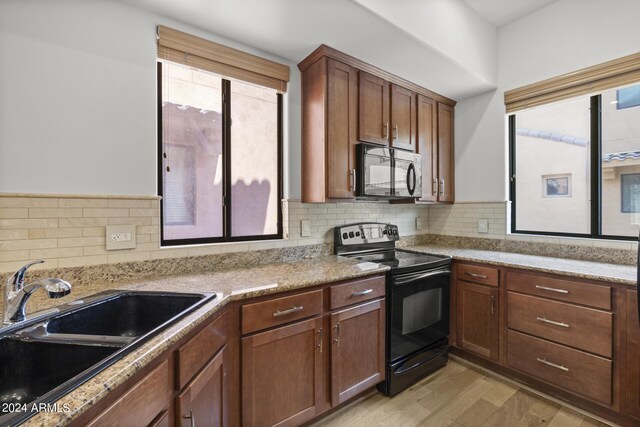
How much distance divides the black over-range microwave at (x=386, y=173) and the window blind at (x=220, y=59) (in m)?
0.79

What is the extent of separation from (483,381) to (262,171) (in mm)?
2264

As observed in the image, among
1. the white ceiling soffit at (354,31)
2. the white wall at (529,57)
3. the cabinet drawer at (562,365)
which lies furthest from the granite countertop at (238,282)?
the white ceiling soffit at (354,31)

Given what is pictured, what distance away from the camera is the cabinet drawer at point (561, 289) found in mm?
1729

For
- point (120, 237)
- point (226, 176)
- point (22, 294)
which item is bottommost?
point (22, 294)

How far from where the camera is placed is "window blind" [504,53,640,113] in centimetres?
204

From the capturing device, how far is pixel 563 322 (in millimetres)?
1873

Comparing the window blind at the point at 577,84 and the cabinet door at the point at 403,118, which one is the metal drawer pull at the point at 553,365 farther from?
the window blind at the point at 577,84

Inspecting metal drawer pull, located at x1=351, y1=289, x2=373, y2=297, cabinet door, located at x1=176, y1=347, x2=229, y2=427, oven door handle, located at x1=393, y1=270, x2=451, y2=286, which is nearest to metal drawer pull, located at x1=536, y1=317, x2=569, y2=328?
oven door handle, located at x1=393, y1=270, x2=451, y2=286

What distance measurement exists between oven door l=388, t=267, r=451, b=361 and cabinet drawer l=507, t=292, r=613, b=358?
0.45 metres

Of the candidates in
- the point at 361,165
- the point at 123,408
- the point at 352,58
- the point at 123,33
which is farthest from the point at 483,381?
the point at 123,33

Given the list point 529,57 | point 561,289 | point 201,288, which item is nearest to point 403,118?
point 529,57

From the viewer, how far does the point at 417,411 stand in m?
1.87

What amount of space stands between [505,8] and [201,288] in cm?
313

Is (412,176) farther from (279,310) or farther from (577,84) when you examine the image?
(279,310)
